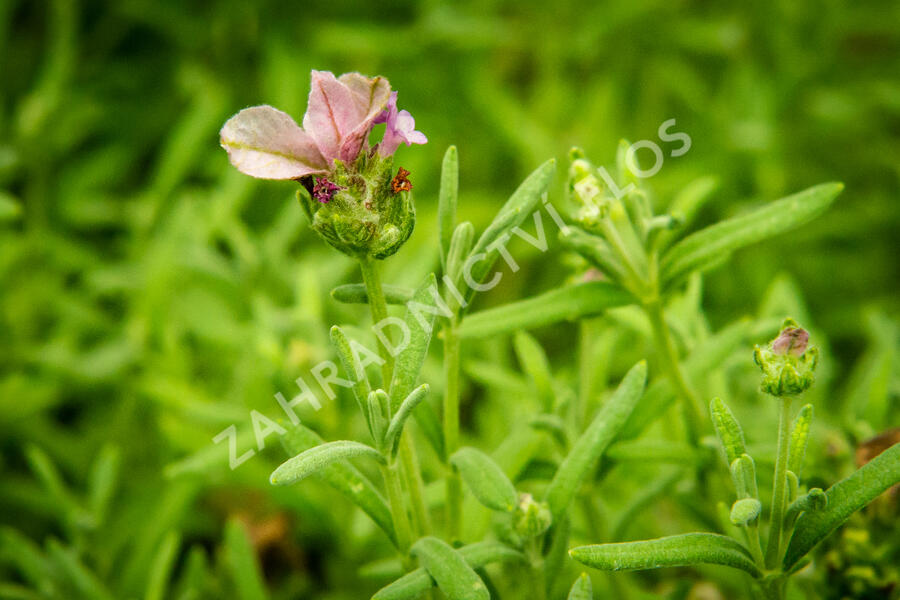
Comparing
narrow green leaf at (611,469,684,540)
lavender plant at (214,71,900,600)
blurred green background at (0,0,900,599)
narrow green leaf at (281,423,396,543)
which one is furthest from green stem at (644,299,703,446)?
blurred green background at (0,0,900,599)

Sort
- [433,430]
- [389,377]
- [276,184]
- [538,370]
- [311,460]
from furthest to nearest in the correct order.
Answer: [276,184]
[538,370]
[433,430]
[389,377]
[311,460]

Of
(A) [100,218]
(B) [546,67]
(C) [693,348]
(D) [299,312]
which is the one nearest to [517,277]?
(B) [546,67]

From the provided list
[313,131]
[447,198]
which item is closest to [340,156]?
[313,131]

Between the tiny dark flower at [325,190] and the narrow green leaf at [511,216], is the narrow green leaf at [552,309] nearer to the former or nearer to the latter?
the narrow green leaf at [511,216]

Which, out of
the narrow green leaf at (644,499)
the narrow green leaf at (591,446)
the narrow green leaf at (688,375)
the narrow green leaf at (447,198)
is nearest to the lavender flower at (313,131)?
the narrow green leaf at (447,198)

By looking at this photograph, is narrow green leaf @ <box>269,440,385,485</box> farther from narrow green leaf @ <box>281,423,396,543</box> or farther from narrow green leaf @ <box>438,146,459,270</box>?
narrow green leaf @ <box>438,146,459,270</box>

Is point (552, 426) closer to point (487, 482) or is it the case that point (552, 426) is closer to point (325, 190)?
point (487, 482)
